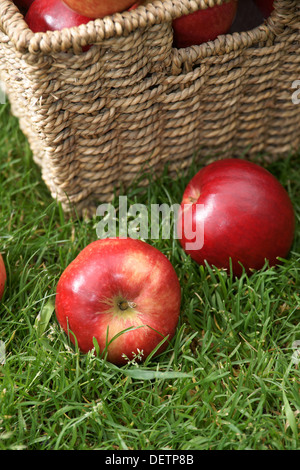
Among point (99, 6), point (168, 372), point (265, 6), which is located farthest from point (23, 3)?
point (168, 372)

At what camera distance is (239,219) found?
4.78ft

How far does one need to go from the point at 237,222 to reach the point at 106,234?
0.41 m

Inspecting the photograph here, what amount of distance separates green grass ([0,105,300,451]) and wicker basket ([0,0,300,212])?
0.26m

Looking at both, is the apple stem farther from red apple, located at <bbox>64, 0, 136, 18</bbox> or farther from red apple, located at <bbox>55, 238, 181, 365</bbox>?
red apple, located at <bbox>64, 0, 136, 18</bbox>

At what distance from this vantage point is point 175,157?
A: 1729 mm

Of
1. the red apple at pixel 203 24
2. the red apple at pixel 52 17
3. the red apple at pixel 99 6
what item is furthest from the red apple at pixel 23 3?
the red apple at pixel 203 24

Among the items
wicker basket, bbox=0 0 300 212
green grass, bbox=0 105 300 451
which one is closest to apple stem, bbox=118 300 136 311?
green grass, bbox=0 105 300 451

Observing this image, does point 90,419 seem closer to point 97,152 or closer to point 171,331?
point 171,331

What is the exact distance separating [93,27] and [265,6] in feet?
1.90

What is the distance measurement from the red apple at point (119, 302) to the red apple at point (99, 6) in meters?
0.57

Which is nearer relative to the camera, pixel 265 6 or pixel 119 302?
pixel 119 302

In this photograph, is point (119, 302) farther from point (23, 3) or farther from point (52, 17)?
point (23, 3)

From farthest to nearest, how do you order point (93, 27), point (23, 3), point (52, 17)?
point (23, 3) < point (52, 17) < point (93, 27)

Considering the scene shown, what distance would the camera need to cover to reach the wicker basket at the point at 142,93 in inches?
51.8
